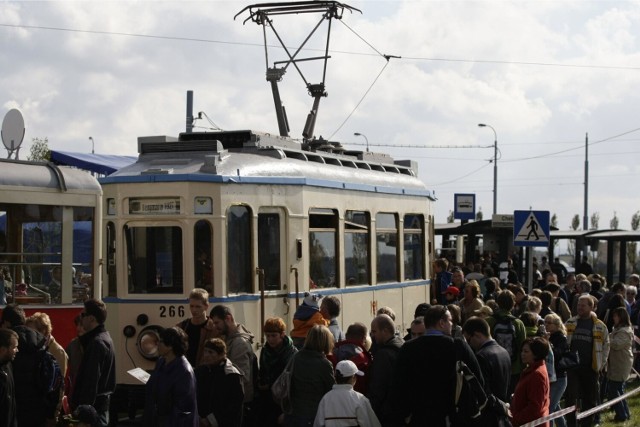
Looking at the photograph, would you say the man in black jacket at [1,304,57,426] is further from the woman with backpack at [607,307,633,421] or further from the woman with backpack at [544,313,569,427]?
the woman with backpack at [607,307,633,421]

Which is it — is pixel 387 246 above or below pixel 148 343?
above

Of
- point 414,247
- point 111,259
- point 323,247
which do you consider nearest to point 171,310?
point 111,259

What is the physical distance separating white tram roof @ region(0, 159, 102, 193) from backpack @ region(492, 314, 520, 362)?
15.2 ft

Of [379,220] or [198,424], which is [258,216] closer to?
[379,220]

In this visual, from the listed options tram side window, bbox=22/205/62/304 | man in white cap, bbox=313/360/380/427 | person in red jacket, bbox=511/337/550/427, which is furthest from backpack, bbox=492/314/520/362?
tram side window, bbox=22/205/62/304

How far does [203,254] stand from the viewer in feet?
46.6

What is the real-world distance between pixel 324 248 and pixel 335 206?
671mm

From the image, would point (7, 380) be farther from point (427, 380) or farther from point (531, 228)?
point (531, 228)

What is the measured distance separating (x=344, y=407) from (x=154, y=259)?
19.2 ft

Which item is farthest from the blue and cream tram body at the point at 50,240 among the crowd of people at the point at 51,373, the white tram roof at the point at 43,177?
the crowd of people at the point at 51,373

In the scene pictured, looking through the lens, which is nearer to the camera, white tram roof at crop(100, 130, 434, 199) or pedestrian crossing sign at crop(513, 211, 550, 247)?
white tram roof at crop(100, 130, 434, 199)

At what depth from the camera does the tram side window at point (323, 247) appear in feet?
50.7

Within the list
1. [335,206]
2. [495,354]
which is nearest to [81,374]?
[495,354]

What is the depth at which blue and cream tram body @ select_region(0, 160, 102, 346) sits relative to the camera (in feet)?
41.5
